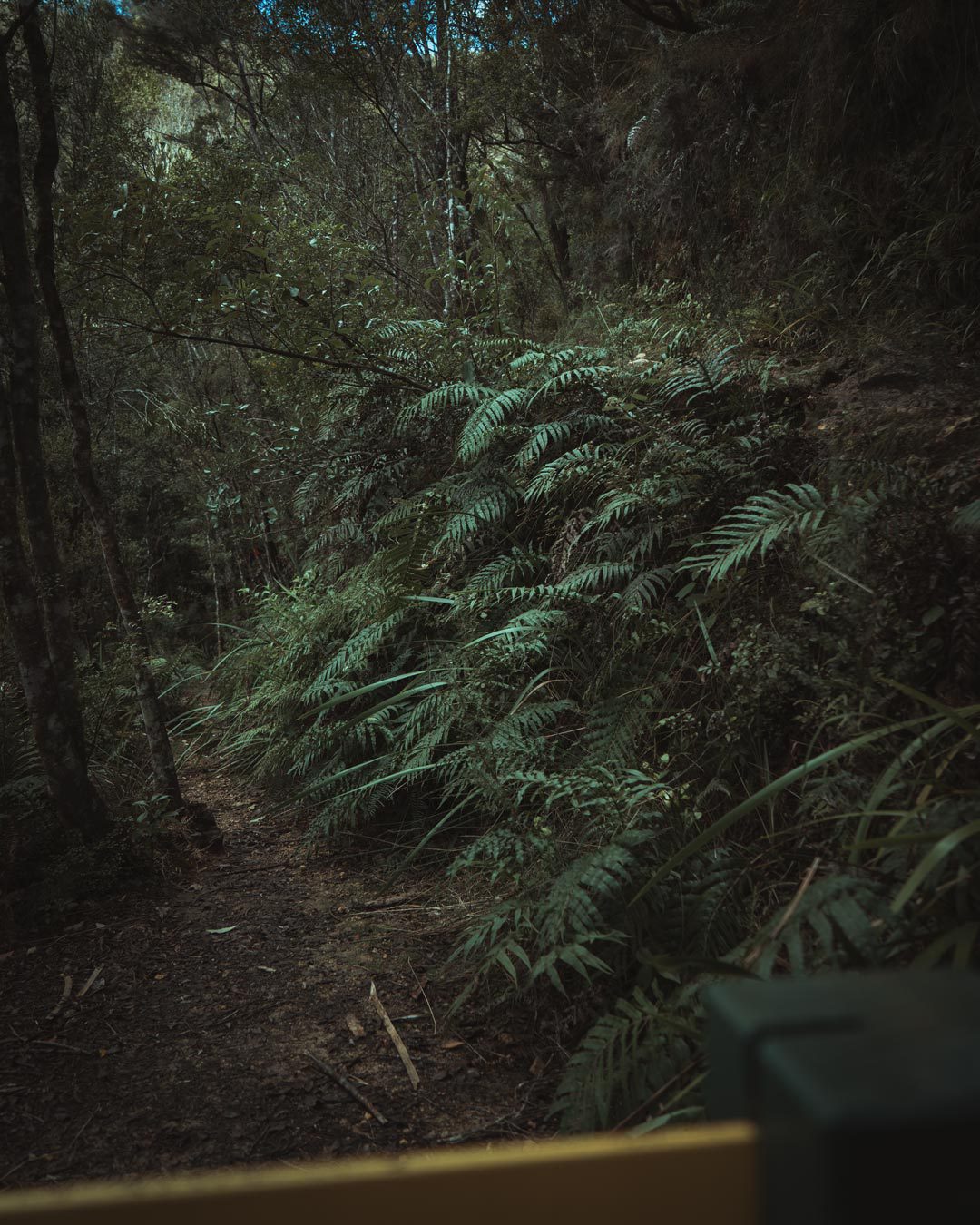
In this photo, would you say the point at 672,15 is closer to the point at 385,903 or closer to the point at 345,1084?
the point at 385,903

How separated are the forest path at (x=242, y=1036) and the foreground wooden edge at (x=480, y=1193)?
186 centimetres

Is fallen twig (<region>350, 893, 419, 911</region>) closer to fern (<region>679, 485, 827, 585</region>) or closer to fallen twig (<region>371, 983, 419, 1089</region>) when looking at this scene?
fallen twig (<region>371, 983, 419, 1089</region>)

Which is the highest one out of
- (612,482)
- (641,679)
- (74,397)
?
(74,397)

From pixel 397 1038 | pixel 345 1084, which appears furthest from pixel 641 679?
pixel 345 1084

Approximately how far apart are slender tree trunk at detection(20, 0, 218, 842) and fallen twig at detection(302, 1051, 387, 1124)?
2.17m

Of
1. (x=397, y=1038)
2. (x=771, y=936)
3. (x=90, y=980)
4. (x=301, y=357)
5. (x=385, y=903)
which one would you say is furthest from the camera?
(x=301, y=357)

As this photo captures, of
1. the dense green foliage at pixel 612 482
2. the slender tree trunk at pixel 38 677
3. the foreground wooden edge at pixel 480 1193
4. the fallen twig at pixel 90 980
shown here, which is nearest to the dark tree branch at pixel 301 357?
the dense green foliage at pixel 612 482

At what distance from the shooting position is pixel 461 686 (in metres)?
3.51

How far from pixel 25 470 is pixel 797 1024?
13.4 feet

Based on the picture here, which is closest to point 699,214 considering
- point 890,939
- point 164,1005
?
point 890,939

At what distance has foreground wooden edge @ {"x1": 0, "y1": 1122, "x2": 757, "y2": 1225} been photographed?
1.19ft

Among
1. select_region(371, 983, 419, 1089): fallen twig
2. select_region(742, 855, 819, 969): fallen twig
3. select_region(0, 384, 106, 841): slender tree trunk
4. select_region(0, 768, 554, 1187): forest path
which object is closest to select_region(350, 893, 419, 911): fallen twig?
select_region(0, 768, 554, 1187): forest path

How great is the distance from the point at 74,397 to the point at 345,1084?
11.2 ft

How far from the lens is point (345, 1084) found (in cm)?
216
